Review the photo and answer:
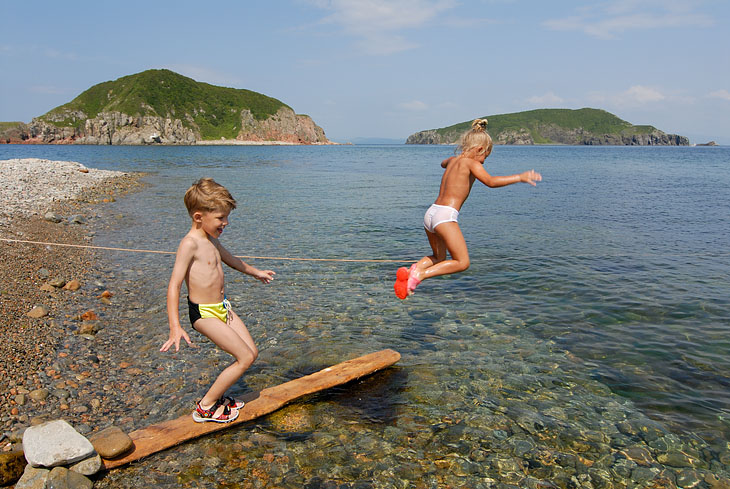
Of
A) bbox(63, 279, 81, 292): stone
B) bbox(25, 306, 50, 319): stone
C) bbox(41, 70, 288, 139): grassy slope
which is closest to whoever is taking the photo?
bbox(25, 306, 50, 319): stone

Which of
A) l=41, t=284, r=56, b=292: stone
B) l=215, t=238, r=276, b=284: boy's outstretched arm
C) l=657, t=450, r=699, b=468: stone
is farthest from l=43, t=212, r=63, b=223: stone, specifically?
l=657, t=450, r=699, b=468: stone

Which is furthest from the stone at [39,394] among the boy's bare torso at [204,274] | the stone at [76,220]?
the stone at [76,220]

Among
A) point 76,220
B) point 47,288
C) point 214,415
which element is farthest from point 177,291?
point 76,220

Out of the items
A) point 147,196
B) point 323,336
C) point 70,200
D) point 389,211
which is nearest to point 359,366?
point 323,336

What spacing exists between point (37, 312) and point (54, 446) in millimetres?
4769

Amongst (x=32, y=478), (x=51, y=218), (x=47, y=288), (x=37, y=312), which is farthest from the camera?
(x=51, y=218)

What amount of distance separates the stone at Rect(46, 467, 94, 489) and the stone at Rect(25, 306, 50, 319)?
186 inches

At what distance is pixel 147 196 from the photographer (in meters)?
27.1

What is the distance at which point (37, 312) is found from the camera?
8.16 m

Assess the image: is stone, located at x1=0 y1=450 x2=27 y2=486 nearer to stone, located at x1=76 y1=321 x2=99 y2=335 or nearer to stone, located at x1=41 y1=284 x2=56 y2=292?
stone, located at x1=76 y1=321 x2=99 y2=335

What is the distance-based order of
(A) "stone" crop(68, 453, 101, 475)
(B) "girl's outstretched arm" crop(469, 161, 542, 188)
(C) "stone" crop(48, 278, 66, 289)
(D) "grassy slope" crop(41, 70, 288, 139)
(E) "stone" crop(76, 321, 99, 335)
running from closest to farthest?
(A) "stone" crop(68, 453, 101, 475) → (B) "girl's outstretched arm" crop(469, 161, 542, 188) → (E) "stone" crop(76, 321, 99, 335) → (C) "stone" crop(48, 278, 66, 289) → (D) "grassy slope" crop(41, 70, 288, 139)

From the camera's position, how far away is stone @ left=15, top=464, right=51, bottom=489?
4.18 metres

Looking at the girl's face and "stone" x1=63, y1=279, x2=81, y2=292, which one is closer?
the girl's face

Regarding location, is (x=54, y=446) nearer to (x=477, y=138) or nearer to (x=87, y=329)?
(x=87, y=329)
